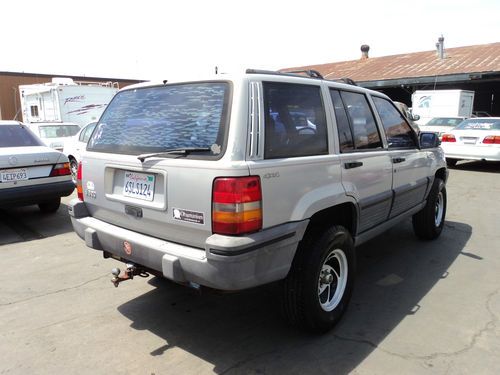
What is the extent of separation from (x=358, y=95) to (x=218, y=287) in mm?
2269

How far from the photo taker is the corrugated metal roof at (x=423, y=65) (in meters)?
21.5

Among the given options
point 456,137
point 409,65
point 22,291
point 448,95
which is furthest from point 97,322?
point 409,65

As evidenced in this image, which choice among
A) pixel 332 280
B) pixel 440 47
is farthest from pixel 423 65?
pixel 332 280

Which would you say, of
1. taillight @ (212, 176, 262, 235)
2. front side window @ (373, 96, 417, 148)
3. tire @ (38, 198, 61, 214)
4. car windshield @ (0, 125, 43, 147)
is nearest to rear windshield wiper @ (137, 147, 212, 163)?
taillight @ (212, 176, 262, 235)

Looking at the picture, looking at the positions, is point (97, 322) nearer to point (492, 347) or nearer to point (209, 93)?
point (209, 93)

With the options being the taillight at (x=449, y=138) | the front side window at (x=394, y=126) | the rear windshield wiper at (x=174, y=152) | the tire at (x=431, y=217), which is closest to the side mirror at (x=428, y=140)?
the front side window at (x=394, y=126)

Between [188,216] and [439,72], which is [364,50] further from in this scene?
[188,216]

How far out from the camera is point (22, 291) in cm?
407

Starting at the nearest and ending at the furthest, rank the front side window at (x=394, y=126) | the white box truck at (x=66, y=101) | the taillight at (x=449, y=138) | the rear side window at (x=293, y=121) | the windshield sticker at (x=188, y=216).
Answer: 1. the windshield sticker at (x=188, y=216)
2. the rear side window at (x=293, y=121)
3. the front side window at (x=394, y=126)
4. the taillight at (x=449, y=138)
5. the white box truck at (x=66, y=101)

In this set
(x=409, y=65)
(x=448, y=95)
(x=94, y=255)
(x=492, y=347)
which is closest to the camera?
(x=492, y=347)

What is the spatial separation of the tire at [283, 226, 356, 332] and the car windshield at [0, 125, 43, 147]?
17.0ft

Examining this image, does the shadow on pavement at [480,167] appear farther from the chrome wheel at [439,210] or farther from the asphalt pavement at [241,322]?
the asphalt pavement at [241,322]

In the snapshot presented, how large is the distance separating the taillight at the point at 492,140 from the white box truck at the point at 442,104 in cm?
696

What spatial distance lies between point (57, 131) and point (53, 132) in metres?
0.13
